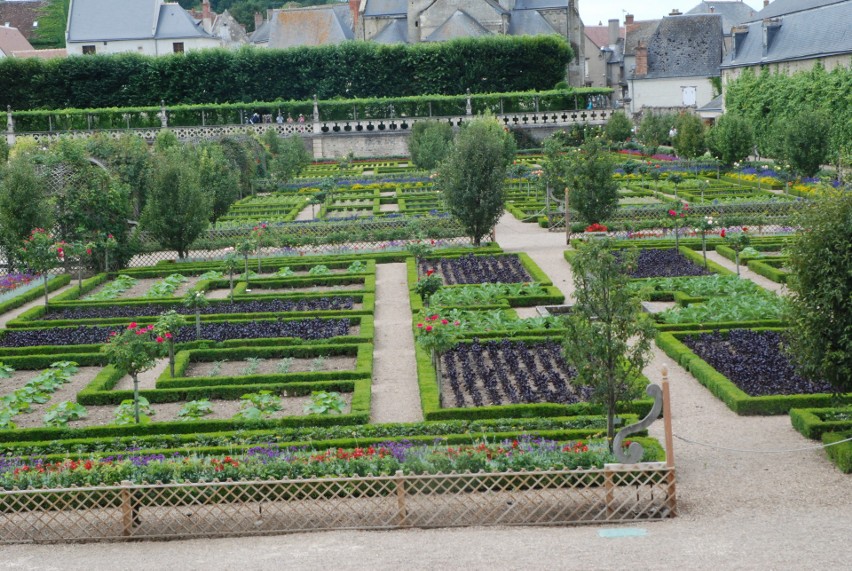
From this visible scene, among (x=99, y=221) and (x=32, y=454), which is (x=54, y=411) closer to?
Answer: (x=32, y=454)

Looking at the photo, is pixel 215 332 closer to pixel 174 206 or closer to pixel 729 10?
pixel 174 206

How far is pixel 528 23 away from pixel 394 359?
63.9m

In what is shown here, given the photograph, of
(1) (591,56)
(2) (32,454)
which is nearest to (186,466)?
(2) (32,454)

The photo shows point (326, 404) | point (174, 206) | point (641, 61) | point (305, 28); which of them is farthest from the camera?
point (305, 28)

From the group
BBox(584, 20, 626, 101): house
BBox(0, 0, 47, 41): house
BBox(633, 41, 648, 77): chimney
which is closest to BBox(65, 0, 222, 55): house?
BBox(0, 0, 47, 41): house

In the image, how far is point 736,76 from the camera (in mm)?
58969

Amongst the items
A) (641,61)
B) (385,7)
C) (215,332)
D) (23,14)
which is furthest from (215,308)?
(23,14)

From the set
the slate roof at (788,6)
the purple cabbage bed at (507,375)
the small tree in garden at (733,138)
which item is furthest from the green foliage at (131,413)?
the slate roof at (788,6)

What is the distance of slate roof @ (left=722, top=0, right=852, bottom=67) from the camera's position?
46.3 metres

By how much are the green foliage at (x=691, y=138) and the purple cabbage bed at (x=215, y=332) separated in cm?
3311

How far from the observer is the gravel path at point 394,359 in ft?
51.9

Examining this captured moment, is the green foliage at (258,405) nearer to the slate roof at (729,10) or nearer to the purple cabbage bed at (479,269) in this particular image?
the purple cabbage bed at (479,269)

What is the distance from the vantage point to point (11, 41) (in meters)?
84.2

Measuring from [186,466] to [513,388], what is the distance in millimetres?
5963
